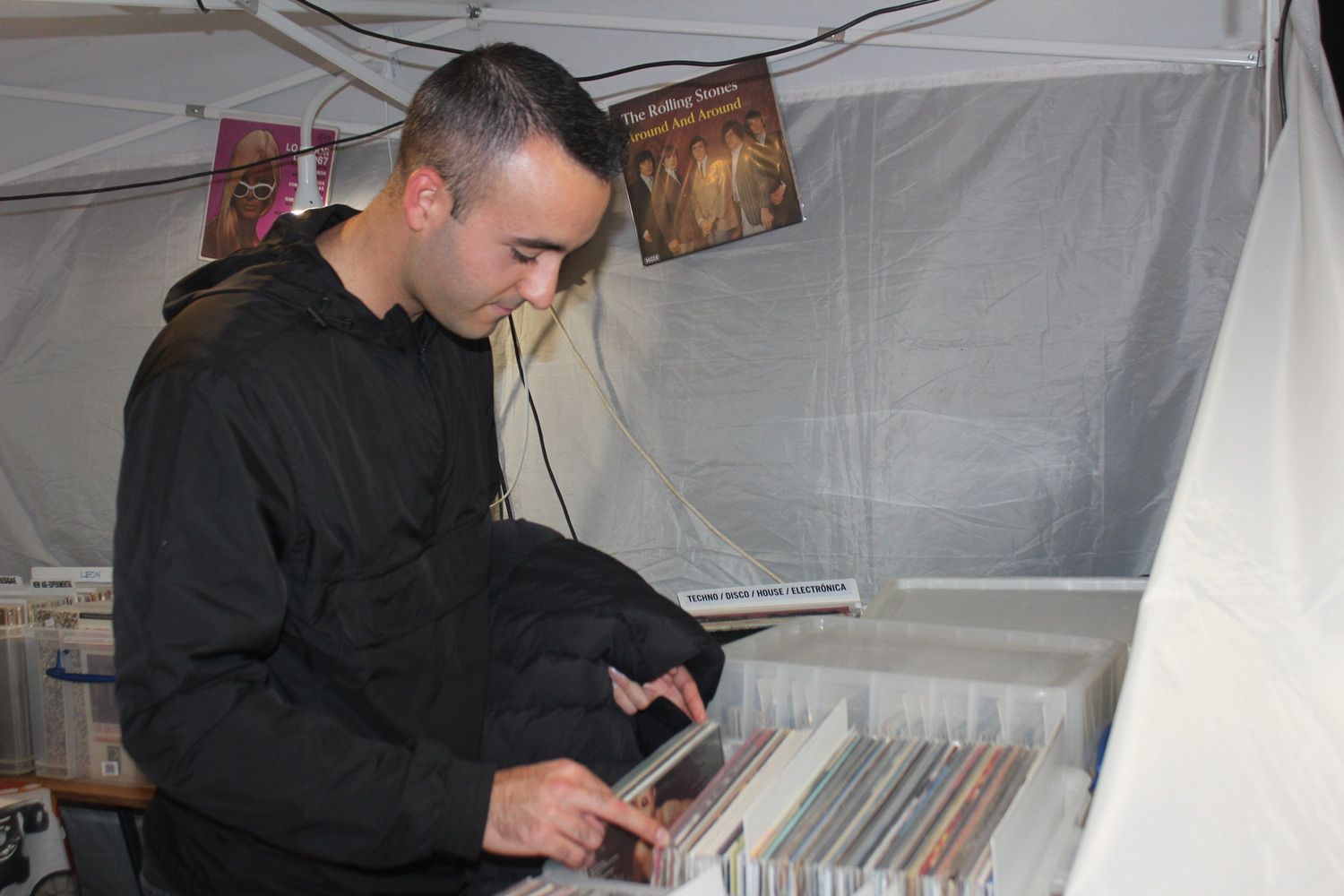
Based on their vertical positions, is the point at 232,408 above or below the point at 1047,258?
below

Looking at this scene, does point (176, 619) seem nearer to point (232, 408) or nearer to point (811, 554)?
point (232, 408)

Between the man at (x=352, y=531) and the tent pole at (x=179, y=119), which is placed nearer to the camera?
the man at (x=352, y=531)

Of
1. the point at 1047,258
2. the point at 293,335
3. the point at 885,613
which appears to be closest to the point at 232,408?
the point at 293,335

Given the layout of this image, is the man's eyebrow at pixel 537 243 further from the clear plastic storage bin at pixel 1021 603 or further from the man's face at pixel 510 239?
the clear plastic storage bin at pixel 1021 603

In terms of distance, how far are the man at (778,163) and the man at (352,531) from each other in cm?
103

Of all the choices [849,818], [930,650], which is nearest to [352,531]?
[849,818]

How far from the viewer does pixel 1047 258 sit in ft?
6.19

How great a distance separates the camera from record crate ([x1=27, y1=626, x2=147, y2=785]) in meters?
2.02

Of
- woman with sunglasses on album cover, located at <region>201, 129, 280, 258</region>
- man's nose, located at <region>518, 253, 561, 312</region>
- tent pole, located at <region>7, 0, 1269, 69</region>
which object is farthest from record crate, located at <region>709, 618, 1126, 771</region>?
woman with sunglasses on album cover, located at <region>201, 129, 280, 258</region>

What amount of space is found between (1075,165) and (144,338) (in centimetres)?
220

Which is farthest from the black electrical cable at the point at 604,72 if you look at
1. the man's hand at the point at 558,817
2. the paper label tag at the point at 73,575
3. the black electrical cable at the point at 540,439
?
the man's hand at the point at 558,817

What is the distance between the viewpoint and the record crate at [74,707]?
79.4 inches

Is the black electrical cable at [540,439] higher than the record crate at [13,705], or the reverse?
the black electrical cable at [540,439]

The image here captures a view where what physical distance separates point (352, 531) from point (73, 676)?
1.46 m
